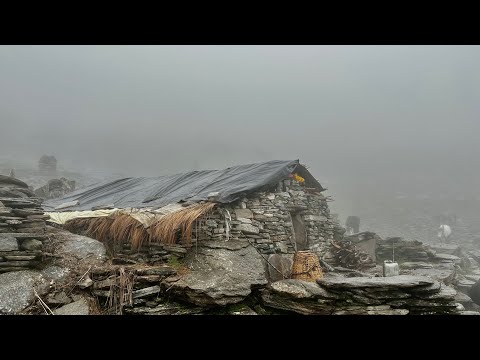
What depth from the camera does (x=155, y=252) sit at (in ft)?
30.9

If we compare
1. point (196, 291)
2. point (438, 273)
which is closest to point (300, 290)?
point (196, 291)

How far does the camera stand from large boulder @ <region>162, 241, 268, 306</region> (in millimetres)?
7855

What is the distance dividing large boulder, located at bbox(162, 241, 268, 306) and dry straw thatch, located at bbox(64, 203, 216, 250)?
2.53 ft

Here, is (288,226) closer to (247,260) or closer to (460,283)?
(247,260)

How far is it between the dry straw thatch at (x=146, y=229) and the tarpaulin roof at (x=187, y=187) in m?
1.07

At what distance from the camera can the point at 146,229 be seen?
31.6 feet

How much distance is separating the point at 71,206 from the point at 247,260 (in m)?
10.0

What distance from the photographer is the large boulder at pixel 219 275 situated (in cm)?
786

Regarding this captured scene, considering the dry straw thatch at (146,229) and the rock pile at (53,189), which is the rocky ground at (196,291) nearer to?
the dry straw thatch at (146,229)

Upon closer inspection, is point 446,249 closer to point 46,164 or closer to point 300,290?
point 300,290

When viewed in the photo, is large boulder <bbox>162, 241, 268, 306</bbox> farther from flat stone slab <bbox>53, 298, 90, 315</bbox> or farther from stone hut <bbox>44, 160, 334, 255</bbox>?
flat stone slab <bbox>53, 298, 90, 315</bbox>

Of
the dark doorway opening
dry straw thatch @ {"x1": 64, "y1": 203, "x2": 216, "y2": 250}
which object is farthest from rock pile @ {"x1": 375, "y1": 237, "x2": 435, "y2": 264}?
dry straw thatch @ {"x1": 64, "y1": 203, "x2": 216, "y2": 250}

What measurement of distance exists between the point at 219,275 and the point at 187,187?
18.6 feet
